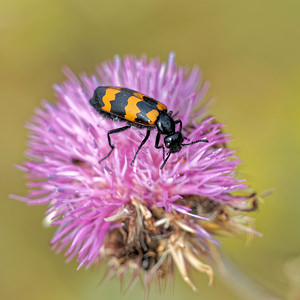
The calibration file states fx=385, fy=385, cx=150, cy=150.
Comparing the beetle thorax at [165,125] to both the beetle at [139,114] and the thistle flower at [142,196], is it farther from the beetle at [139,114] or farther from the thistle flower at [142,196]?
the thistle flower at [142,196]

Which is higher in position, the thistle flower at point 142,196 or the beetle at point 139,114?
the beetle at point 139,114

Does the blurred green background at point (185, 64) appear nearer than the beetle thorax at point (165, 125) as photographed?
No

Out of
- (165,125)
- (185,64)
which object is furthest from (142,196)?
(185,64)

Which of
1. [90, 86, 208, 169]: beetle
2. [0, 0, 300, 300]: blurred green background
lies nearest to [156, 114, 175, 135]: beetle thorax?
[90, 86, 208, 169]: beetle


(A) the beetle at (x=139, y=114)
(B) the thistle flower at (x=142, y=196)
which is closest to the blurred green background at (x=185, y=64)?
(B) the thistle flower at (x=142, y=196)

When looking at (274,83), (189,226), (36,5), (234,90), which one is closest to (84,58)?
(36,5)

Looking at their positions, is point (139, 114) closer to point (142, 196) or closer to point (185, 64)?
point (142, 196)

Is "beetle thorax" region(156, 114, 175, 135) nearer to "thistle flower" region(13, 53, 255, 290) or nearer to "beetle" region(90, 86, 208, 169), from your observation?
"beetle" region(90, 86, 208, 169)
